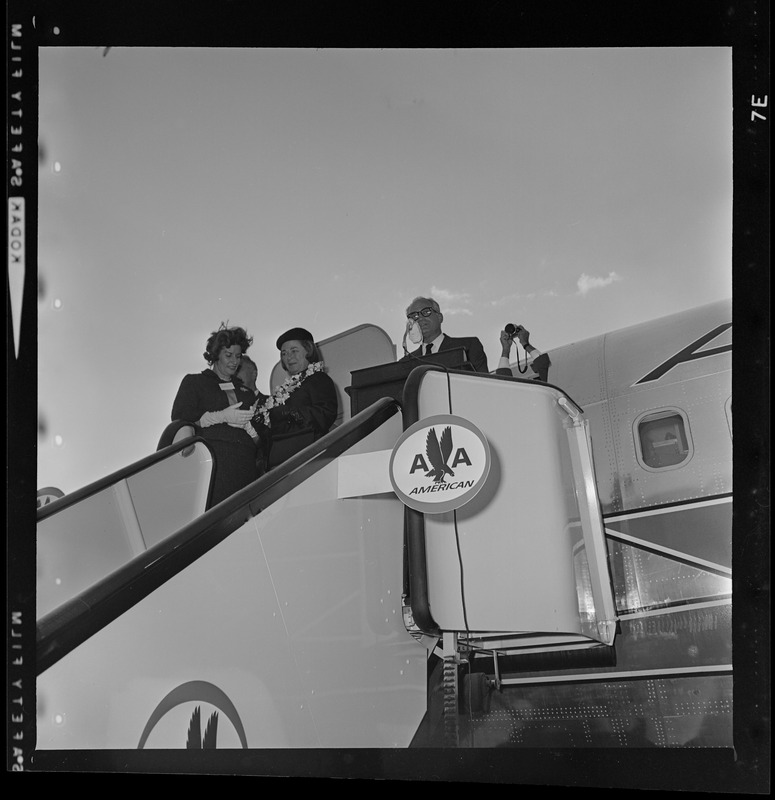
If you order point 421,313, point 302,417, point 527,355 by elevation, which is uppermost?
point 421,313

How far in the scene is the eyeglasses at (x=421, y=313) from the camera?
2.11 m

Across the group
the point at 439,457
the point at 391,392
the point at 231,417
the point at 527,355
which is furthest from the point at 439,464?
the point at 231,417

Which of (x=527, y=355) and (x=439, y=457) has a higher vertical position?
(x=527, y=355)

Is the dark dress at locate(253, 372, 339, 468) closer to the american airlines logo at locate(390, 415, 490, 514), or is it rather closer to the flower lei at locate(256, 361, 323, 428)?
the flower lei at locate(256, 361, 323, 428)

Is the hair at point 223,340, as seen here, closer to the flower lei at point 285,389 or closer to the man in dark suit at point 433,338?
the flower lei at point 285,389

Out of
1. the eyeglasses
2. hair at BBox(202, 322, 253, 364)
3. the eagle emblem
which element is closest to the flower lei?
hair at BBox(202, 322, 253, 364)

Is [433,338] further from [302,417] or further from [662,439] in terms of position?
[662,439]

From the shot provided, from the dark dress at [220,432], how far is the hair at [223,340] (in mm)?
41

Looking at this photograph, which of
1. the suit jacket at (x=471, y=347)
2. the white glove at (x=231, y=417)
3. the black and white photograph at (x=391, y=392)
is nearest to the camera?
the black and white photograph at (x=391, y=392)

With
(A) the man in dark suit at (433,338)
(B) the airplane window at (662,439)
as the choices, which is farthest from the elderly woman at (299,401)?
(B) the airplane window at (662,439)

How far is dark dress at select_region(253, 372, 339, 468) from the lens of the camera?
215cm

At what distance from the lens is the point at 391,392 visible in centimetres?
211

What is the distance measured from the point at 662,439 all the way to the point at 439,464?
520mm
